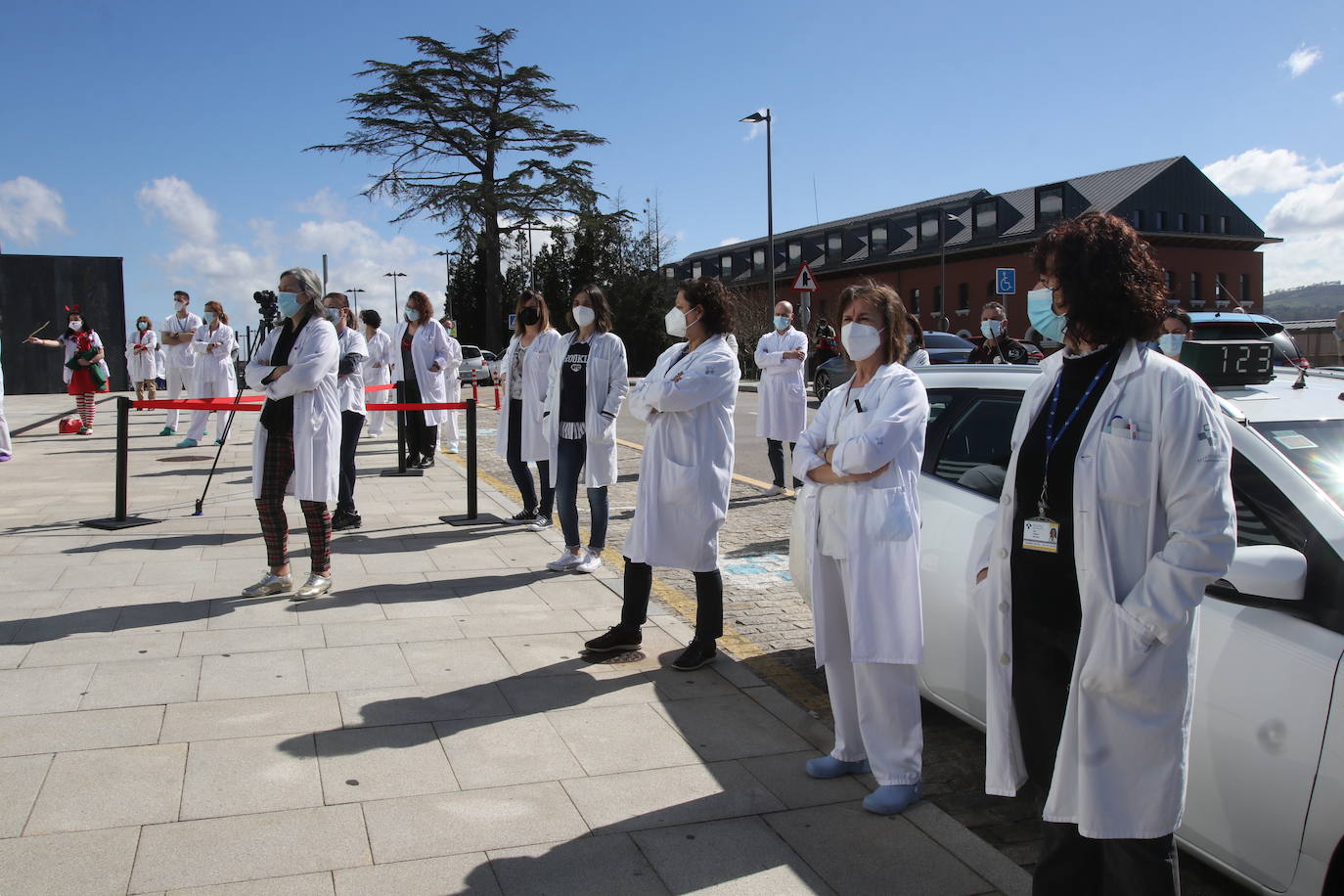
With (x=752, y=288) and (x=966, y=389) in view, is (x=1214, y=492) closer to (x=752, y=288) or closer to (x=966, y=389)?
(x=966, y=389)

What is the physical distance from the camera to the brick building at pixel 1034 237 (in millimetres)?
55000

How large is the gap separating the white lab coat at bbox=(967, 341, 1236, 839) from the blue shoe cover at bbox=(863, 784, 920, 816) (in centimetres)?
120

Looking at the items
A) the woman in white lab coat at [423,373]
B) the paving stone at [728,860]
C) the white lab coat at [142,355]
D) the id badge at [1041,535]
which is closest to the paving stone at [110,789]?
the paving stone at [728,860]

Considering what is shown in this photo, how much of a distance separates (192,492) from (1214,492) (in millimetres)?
10203

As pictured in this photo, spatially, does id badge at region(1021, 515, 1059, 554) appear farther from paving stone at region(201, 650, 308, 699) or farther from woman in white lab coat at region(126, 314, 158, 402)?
woman in white lab coat at region(126, 314, 158, 402)

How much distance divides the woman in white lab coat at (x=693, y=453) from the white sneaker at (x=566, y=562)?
2039 mm

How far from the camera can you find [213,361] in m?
15.4

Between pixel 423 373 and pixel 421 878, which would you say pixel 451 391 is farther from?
pixel 421 878

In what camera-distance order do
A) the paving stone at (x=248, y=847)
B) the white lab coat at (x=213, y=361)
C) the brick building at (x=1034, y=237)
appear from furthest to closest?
the brick building at (x=1034, y=237), the white lab coat at (x=213, y=361), the paving stone at (x=248, y=847)

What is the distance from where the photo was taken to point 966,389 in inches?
170

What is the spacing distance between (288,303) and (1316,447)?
5.25 m

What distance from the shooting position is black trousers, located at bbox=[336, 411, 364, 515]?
8.59 metres

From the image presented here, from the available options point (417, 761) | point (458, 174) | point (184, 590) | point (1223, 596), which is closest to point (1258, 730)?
point (1223, 596)

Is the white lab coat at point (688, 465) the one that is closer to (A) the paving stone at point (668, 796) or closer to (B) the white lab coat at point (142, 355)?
(A) the paving stone at point (668, 796)
